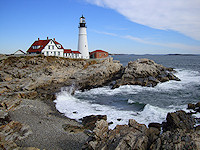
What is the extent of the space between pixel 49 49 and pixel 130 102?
31324 millimetres

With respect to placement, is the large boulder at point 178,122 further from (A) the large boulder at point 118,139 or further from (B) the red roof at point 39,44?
(B) the red roof at point 39,44

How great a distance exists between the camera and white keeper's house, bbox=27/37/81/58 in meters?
45.2

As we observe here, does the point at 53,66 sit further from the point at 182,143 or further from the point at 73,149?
the point at 182,143

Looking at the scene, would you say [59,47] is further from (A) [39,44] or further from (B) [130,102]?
(B) [130,102]

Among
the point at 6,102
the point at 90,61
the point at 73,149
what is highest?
the point at 90,61

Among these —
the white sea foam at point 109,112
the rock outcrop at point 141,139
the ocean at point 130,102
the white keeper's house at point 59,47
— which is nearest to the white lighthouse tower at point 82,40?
→ the white keeper's house at point 59,47

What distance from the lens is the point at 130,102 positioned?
2444 cm

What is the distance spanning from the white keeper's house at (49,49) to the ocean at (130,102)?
20455 millimetres

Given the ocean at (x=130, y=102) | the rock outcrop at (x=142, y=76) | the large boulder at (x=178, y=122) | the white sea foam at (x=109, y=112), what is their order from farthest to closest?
1. the rock outcrop at (x=142, y=76)
2. the ocean at (x=130, y=102)
3. the white sea foam at (x=109, y=112)
4. the large boulder at (x=178, y=122)

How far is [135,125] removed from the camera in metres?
12.0

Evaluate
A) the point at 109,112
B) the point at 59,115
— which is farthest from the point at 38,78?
the point at 109,112

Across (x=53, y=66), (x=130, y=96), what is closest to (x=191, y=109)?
(x=130, y=96)

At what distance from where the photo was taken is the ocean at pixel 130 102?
19.1 meters

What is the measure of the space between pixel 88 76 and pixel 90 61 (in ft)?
29.4
